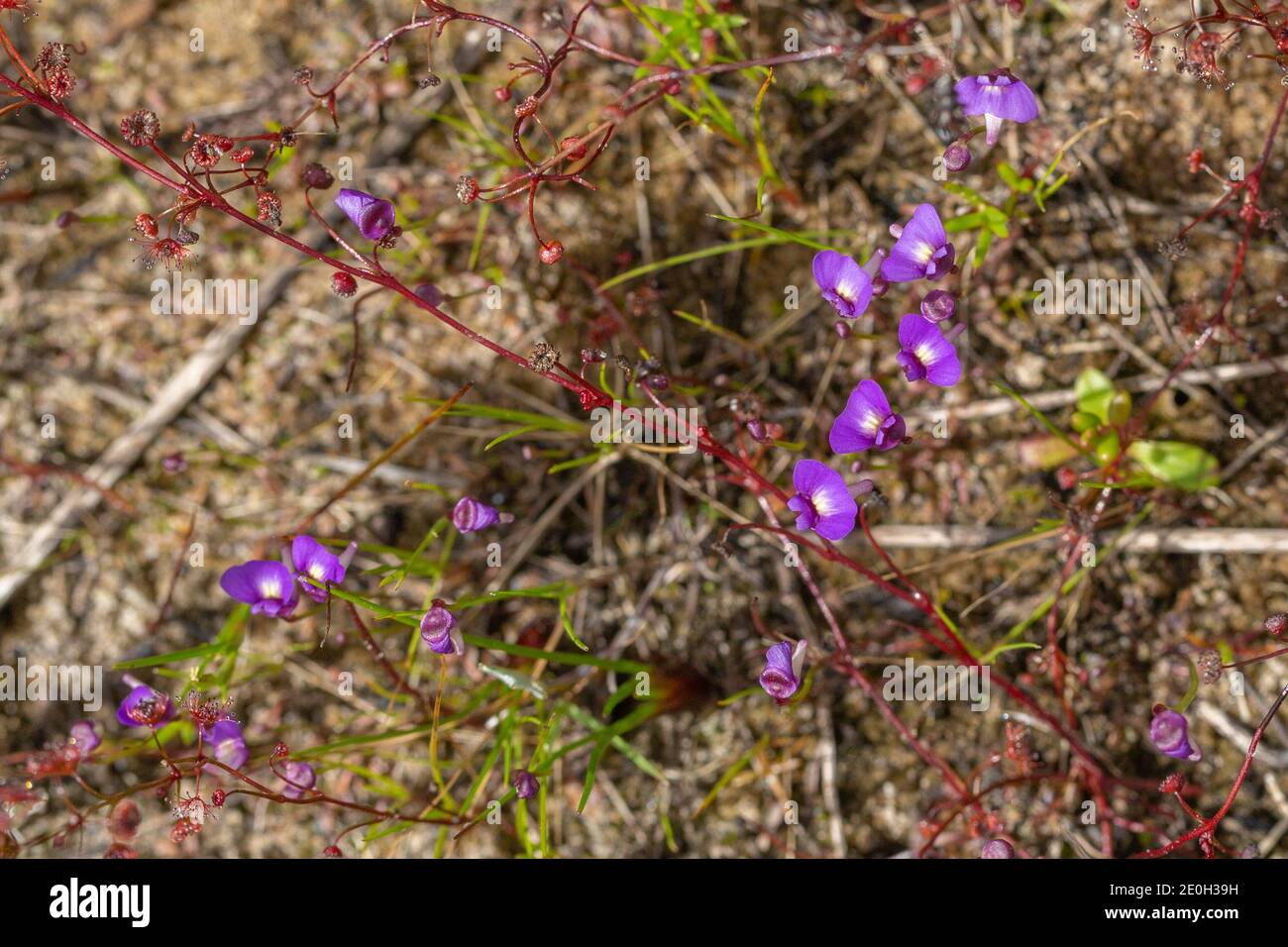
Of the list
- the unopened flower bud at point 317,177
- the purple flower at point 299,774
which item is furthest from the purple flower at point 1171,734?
the unopened flower bud at point 317,177

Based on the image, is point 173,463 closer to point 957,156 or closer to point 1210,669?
point 957,156

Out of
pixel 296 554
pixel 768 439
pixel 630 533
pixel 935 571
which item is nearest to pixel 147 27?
pixel 296 554

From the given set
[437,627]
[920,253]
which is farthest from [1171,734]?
[437,627]

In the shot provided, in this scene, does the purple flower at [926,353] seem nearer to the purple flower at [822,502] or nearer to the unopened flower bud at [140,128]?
the purple flower at [822,502]

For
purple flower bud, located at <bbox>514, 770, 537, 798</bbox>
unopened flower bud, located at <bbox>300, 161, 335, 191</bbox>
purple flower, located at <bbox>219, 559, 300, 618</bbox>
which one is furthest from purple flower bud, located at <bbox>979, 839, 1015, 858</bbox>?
unopened flower bud, located at <bbox>300, 161, 335, 191</bbox>
